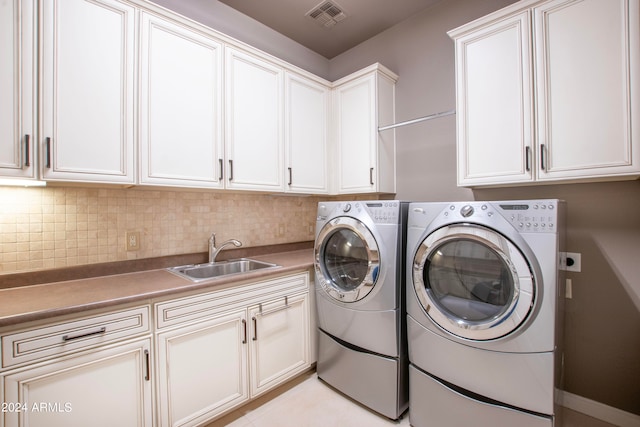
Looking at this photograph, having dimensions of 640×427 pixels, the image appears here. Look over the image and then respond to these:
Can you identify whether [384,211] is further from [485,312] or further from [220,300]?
[220,300]

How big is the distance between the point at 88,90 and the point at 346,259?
5.73 ft

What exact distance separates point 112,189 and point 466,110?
2.26m

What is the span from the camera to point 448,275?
1.56 meters

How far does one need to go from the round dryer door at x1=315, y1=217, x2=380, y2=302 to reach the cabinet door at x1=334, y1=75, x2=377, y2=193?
658 millimetres

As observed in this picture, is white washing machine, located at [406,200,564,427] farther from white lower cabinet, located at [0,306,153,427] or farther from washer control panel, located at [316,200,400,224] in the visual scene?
white lower cabinet, located at [0,306,153,427]

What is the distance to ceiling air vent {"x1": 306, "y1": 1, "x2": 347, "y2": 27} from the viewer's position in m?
2.34

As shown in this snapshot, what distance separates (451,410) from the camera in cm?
150

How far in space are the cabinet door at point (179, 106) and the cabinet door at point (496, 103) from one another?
1.59m

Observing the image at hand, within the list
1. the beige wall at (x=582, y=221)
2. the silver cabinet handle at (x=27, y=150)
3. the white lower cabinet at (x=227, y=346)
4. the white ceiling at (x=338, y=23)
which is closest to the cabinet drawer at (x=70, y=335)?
the white lower cabinet at (x=227, y=346)

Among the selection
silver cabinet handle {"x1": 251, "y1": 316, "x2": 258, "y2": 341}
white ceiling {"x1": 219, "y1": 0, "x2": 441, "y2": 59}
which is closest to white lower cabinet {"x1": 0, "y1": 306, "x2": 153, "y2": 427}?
silver cabinet handle {"x1": 251, "y1": 316, "x2": 258, "y2": 341}

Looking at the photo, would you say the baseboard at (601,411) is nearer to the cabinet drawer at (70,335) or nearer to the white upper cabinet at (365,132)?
the white upper cabinet at (365,132)

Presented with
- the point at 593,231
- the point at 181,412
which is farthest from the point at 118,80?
the point at 593,231

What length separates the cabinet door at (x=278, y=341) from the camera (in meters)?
1.81

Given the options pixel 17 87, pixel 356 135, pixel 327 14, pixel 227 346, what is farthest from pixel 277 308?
pixel 327 14
